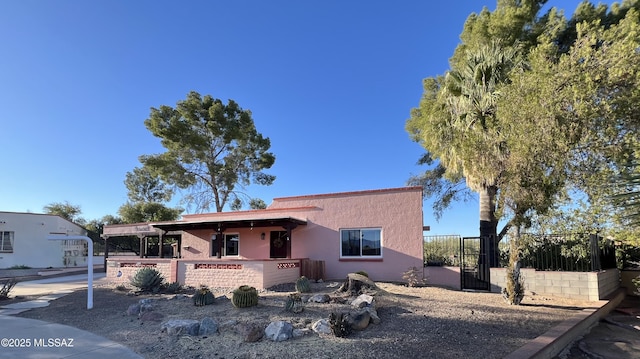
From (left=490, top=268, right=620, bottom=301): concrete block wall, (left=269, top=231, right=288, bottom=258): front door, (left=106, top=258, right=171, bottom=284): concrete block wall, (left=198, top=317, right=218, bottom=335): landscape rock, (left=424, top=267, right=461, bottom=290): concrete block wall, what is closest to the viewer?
(left=198, top=317, right=218, bottom=335): landscape rock

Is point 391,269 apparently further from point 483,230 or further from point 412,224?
point 483,230

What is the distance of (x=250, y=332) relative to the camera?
6867 mm

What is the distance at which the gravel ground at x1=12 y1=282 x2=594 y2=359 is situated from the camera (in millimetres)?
6207

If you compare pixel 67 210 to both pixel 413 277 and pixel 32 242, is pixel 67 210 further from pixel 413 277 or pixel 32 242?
pixel 413 277

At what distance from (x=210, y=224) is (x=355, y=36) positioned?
433 inches

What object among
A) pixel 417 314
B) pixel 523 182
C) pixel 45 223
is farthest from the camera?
pixel 45 223

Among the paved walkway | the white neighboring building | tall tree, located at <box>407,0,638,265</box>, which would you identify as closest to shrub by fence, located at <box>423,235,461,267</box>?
tall tree, located at <box>407,0,638,265</box>

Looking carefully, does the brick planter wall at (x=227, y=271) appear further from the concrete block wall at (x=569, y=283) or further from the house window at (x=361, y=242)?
the concrete block wall at (x=569, y=283)

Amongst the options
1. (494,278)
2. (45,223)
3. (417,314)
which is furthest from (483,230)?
(45,223)

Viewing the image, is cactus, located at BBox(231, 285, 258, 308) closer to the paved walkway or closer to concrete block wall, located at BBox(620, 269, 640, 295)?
the paved walkway

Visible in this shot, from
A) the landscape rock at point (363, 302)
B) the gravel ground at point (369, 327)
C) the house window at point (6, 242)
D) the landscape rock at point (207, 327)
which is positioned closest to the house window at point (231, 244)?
the gravel ground at point (369, 327)

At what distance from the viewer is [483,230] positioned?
15625mm

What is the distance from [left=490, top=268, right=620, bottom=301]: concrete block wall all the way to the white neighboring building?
98.6 ft

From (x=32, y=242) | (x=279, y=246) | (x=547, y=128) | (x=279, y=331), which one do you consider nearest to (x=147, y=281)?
(x=279, y=246)
